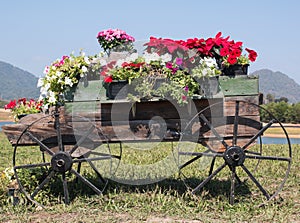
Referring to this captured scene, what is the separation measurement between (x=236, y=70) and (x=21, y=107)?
2.67 meters

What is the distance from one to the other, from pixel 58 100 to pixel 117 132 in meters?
0.76

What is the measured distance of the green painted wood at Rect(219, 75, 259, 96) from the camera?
15.4ft

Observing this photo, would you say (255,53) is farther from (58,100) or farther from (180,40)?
(58,100)

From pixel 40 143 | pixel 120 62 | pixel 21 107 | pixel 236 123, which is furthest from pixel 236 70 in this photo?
pixel 21 107

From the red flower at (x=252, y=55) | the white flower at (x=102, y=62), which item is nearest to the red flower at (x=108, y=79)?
the white flower at (x=102, y=62)

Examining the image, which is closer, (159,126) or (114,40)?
(159,126)

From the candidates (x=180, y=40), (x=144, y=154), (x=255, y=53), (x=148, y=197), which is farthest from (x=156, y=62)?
(x=144, y=154)

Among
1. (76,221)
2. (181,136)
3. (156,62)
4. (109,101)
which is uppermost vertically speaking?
(156,62)

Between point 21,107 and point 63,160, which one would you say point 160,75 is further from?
point 21,107

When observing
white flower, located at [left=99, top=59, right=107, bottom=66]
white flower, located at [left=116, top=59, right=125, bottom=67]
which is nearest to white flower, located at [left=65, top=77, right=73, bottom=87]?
white flower, located at [left=99, top=59, right=107, bottom=66]

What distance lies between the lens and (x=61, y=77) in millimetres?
4727

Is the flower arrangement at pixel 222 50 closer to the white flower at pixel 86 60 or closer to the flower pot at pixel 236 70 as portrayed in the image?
the flower pot at pixel 236 70

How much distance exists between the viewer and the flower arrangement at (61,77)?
473cm

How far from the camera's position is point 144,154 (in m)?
9.23
